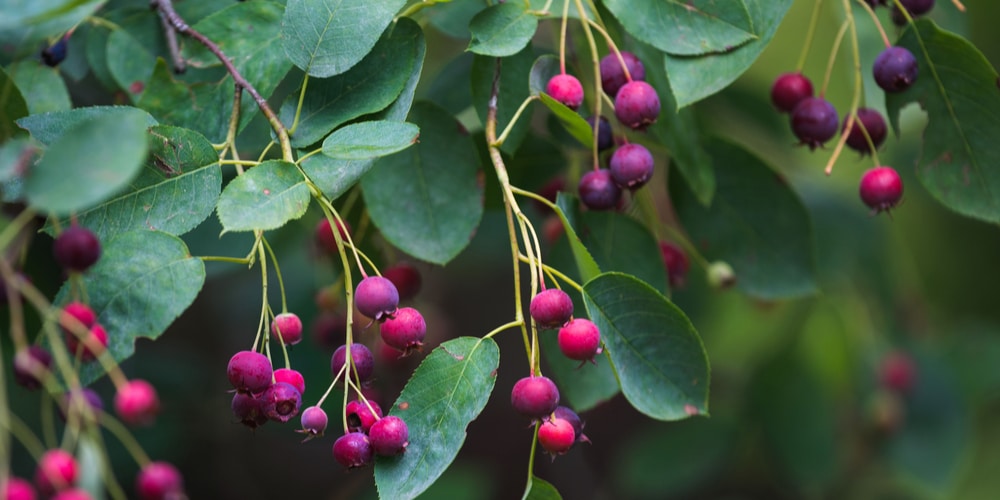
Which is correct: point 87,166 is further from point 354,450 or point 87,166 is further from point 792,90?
point 792,90

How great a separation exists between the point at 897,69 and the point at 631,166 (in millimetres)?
296

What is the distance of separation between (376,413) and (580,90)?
334 millimetres

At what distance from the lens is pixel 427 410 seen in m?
0.72

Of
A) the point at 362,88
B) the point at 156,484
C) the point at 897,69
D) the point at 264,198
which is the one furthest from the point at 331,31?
the point at 897,69

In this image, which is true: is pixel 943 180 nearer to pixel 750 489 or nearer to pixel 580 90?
pixel 580 90

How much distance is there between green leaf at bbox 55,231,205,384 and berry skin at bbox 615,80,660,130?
0.38 metres

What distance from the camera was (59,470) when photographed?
498mm

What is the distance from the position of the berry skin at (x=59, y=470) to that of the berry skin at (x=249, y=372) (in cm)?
17

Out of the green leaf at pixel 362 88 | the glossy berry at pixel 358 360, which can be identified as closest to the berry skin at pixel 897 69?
the green leaf at pixel 362 88

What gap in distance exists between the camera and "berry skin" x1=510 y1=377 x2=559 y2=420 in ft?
2.27

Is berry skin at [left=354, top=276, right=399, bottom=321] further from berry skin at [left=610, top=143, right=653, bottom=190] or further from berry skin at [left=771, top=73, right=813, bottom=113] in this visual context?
berry skin at [left=771, top=73, right=813, bottom=113]

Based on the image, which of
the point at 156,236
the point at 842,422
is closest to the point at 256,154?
the point at 156,236

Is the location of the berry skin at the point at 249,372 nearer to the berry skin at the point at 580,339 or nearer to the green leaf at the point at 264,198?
the green leaf at the point at 264,198

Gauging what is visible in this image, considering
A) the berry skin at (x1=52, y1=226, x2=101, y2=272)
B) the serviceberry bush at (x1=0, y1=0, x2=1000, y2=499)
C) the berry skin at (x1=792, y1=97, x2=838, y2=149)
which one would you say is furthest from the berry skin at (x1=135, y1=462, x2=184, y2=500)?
the berry skin at (x1=792, y1=97, x2=838, y2=149)
